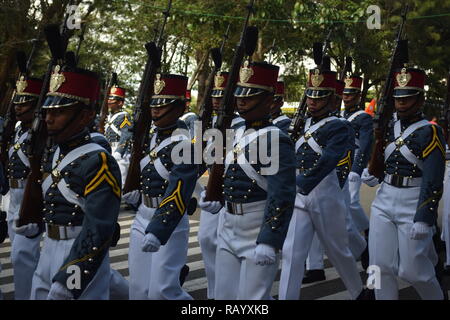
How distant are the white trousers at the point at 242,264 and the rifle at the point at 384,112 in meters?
1.95

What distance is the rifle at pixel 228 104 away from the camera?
6.01m

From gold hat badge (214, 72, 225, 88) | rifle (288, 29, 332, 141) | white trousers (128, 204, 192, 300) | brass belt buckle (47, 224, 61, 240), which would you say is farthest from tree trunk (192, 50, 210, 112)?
brass belt buckle (47, 224, 61, 240)

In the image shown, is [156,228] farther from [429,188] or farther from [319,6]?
[319,6]

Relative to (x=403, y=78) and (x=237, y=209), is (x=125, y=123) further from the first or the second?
(x=237, y=209)

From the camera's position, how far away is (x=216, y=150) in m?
6.07

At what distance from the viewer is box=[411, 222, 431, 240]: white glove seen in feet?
20.6

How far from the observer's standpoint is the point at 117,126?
14555 millimetres

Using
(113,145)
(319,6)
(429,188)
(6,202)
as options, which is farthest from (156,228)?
(319,6)

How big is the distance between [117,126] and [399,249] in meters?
8.86

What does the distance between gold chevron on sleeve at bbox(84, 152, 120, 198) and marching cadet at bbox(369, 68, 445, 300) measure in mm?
2795

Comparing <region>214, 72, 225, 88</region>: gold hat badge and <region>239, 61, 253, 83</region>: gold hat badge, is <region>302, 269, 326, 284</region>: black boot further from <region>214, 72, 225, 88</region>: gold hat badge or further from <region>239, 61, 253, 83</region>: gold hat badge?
<region>239, 61, 253, 83</region>: gold hat badge
